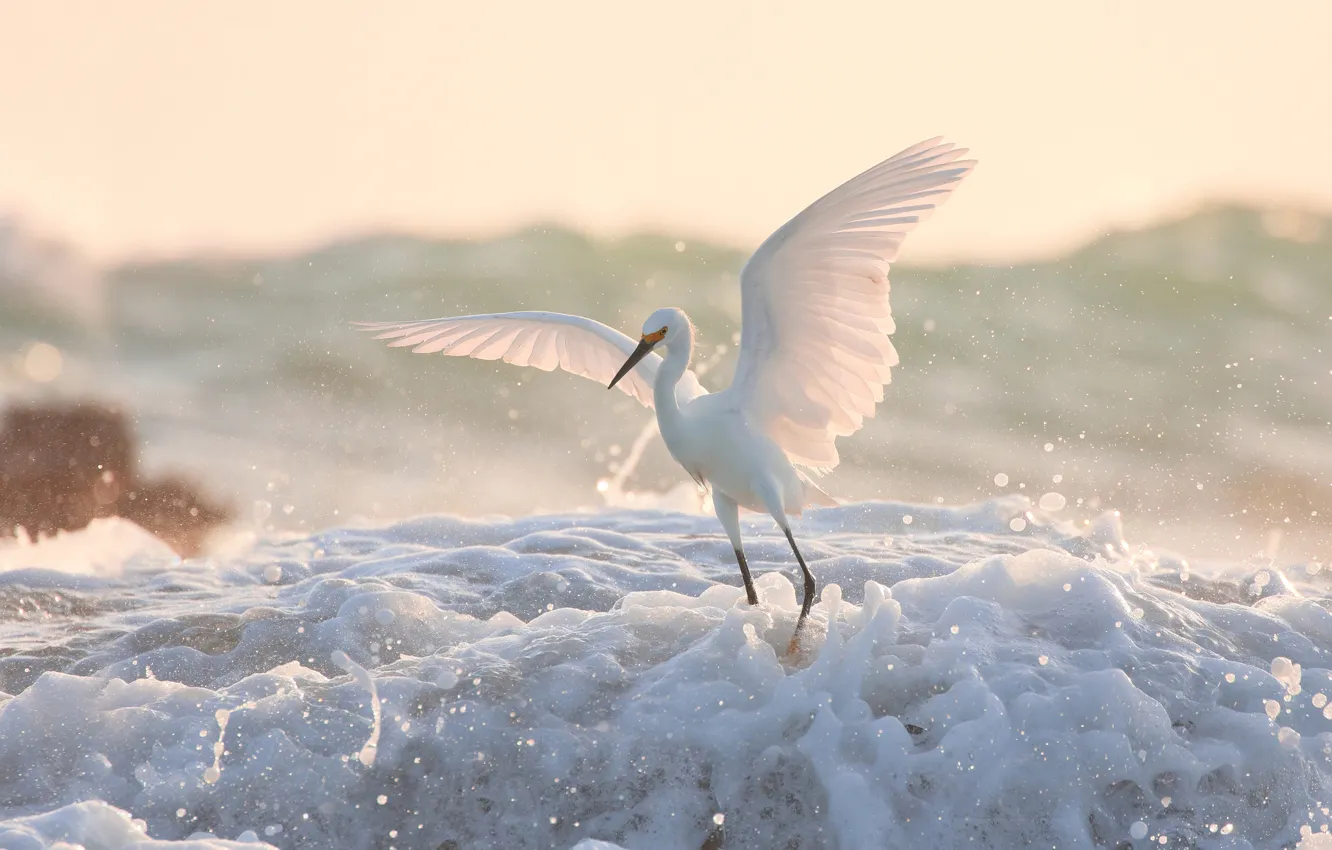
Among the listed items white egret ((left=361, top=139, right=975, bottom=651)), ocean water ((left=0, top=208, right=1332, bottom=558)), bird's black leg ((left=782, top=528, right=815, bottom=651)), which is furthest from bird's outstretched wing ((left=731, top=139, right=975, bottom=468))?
ocean water ((left=0, top=208, right=1332, bottom=558))

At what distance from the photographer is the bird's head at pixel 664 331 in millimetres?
5016

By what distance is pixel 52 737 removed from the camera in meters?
4.33

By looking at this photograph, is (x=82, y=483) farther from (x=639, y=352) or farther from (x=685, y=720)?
(x=685, y=720)

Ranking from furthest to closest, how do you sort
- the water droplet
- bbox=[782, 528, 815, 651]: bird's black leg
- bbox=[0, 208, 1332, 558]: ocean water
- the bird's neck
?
bbox=[0, 208, 1332, 558]: ocean water, the water droplet, the bird's neck, bbox=[782, 528, 815, 651]: bird's black leg

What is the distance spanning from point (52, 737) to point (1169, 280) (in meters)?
20.0

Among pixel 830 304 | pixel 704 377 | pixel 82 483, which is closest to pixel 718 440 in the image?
pixel 830 304

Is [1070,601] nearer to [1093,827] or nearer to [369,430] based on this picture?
[1093,827]

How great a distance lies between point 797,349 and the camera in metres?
5.11

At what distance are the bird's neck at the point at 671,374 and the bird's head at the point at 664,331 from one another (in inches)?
0.6

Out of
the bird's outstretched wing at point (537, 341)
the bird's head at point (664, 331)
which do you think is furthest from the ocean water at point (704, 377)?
the bird's head at point (664, 331)

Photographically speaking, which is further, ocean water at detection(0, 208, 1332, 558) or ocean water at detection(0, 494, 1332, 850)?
ocean water at detection(0, 208, 1332, 558)

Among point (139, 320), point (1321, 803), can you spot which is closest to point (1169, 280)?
point (139, 320)

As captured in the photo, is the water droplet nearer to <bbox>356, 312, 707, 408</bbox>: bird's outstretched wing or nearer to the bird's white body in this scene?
<bbox>356, 312, 707, 408</bbox>: bird's outstretched wing

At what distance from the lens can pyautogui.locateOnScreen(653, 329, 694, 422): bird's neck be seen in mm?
5102
